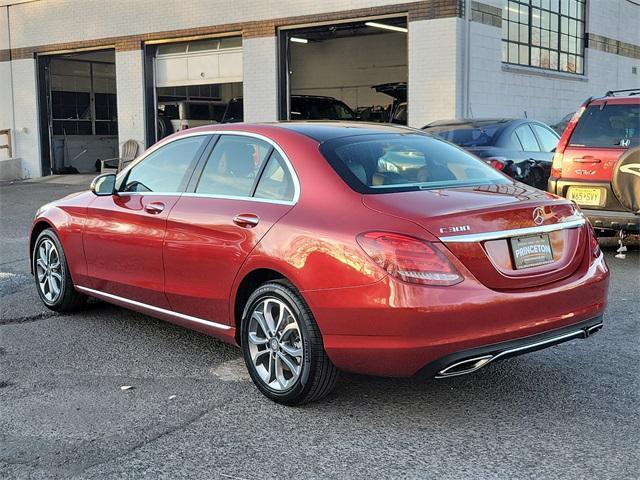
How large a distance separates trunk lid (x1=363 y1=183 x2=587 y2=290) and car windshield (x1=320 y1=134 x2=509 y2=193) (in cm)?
19

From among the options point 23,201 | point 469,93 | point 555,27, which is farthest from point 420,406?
point 555,27

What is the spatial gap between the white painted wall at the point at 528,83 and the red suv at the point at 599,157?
7860 mm

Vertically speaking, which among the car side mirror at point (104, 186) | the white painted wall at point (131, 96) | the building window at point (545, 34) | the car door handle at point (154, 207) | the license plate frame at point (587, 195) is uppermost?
the building window at point (545, 34)

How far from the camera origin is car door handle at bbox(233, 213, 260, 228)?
170 inches

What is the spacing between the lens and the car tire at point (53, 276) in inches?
242

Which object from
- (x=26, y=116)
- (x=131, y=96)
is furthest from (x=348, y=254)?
(x=26, y=116)

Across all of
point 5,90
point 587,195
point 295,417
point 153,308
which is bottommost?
point 295,417

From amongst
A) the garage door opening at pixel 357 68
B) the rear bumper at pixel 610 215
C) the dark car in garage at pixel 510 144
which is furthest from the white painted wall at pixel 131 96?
the rear bumper at pixel 610 215

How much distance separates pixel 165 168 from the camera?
210 inches

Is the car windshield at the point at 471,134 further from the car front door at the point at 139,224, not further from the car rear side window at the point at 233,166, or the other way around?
the car rear side window at the point at 233,166

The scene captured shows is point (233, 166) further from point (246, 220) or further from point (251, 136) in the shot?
point (246, 220)

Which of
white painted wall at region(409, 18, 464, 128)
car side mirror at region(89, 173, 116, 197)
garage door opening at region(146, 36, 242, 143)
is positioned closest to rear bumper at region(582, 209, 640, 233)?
car side mirror at region(89, 173, 116, 197)

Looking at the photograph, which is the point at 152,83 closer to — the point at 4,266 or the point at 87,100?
the point at 87,100

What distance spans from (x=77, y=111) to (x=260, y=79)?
1065 centimetres
